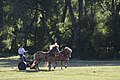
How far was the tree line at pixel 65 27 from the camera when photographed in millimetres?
54094

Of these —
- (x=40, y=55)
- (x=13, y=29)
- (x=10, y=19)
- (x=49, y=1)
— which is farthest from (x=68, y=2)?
(x=40, y=55)

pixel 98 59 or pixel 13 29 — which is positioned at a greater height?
pixel 13 29

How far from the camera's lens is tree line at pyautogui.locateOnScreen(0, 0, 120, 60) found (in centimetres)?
5409

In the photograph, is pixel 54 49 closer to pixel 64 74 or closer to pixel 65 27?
pixel 64 74

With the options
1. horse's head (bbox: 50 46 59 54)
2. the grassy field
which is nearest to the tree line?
horse's head (bbox: 50 46 59 54)

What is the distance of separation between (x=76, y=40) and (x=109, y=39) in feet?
15.7

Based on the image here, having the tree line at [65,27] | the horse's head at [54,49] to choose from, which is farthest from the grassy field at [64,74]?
the tree line at [65,27]

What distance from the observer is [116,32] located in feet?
177

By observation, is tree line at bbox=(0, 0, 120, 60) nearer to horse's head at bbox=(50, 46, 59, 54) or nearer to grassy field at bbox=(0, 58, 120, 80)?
horse's head at bbox=(50, 46, 59, 54)

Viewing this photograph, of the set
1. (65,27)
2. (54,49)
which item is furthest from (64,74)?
(65,27)

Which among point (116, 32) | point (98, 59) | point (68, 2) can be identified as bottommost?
Answer: point (98, 59)

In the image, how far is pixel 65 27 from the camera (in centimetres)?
6094

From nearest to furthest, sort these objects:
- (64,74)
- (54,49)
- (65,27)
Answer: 1. (64,74)
2. (54,49)
3. (65,27)

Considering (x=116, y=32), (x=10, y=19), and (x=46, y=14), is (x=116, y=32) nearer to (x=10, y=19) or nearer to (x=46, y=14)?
(x=46, y=14)
